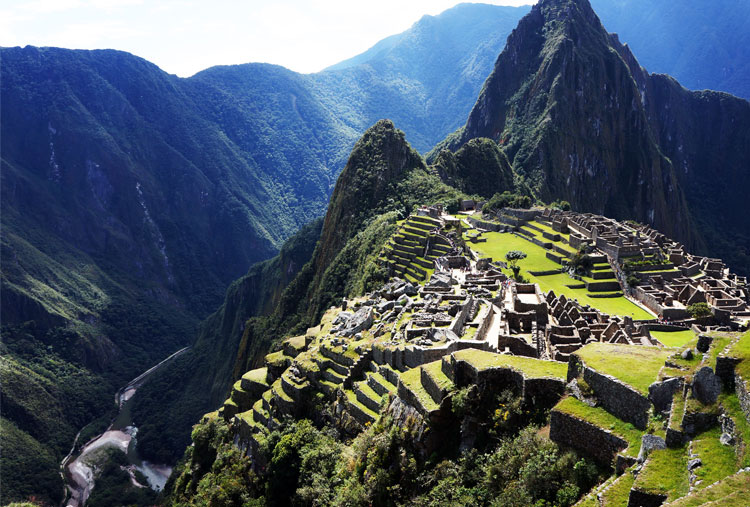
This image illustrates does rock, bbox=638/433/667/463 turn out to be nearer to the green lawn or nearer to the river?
the green lawn

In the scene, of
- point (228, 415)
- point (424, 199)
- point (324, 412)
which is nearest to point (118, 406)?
point (424, 199)

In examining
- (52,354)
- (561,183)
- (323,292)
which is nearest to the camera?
(323,292)

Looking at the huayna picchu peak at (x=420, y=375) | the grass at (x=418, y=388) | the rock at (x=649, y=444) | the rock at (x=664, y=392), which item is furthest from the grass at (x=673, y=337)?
the rock at (x=649, y=444)

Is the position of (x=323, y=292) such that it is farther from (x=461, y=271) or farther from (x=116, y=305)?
(x=116, y=305)

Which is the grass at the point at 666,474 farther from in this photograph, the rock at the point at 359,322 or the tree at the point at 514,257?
Result: the tree at the point at 514,257

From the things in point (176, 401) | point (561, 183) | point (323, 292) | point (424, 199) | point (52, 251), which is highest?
point (561, 183)

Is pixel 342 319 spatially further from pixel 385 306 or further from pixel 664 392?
pixel 664 392

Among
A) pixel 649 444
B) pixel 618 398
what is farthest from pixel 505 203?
pixel 649 444
